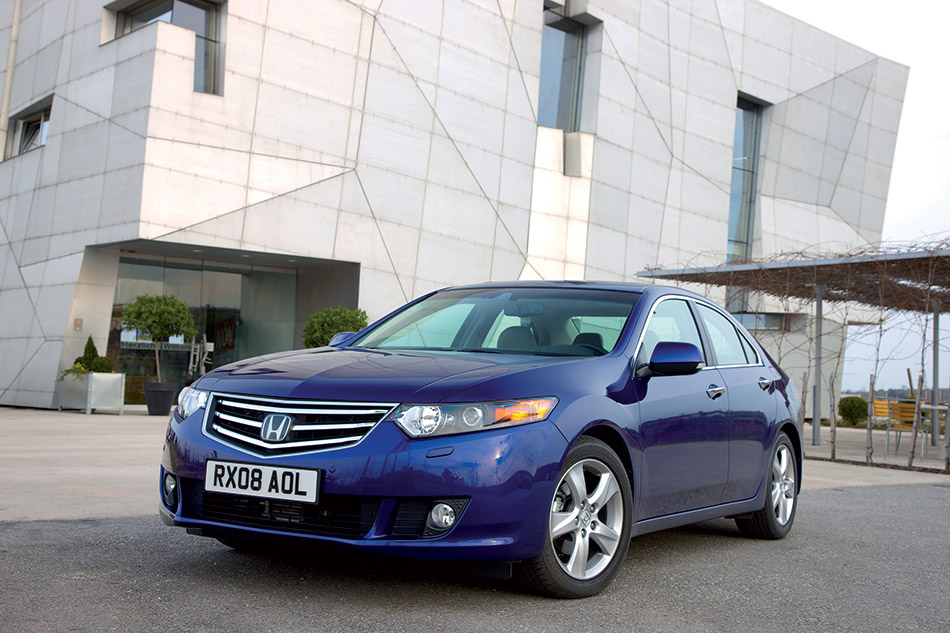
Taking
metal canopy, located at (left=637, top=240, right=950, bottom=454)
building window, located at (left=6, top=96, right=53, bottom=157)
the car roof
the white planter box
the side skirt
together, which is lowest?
the white planter box

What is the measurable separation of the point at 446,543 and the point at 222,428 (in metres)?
1.13

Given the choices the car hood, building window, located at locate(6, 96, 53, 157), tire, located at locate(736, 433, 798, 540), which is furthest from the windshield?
building window, located at locate(6, 96, 53, 157)

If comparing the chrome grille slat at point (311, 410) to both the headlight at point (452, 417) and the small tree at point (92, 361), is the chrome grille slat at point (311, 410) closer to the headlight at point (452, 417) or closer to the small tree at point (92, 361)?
the headlight at point (452, 417)

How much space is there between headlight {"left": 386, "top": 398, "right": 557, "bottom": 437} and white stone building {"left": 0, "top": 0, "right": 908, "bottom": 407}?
1703 centimetres

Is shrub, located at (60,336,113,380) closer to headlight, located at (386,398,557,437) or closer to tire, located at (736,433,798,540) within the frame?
tire, located at (736,433,798,540)

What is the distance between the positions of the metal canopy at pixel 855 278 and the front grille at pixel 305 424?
13422 mm

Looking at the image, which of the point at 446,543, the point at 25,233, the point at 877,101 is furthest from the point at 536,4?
the point at 446,543

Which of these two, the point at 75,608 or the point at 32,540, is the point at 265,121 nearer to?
the point at 32,540

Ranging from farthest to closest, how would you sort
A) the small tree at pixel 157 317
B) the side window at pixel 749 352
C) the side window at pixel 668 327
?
the small tree at pixel 157 317 → the side window at pixel 749 352 → the side window at pixel 668 327

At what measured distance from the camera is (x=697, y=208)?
32094 mm

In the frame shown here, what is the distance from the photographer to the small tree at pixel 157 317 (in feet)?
64.4

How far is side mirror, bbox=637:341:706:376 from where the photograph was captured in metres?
4.74

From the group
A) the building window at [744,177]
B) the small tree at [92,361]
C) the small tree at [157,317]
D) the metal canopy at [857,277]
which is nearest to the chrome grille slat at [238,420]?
the metal canopy at [857,277]

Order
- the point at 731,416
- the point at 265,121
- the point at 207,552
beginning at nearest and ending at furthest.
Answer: the point at 207,552
the point at 731,416
the point at 265,121
